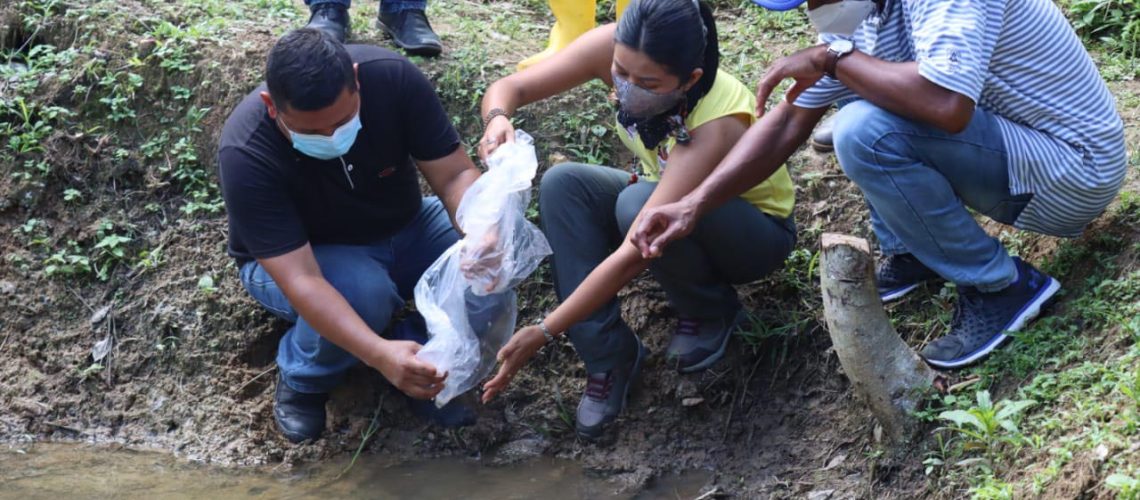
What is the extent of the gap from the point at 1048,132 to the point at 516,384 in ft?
6.18

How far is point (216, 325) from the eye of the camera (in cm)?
418

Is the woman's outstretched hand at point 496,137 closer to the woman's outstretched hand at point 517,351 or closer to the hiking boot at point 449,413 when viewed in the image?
the woman's outstretched hand at point 517,351

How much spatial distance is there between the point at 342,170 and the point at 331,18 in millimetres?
1292

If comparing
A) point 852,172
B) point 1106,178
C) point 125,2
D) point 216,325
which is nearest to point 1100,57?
point 1106,178

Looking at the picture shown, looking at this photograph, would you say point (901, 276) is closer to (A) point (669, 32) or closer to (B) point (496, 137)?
(A) point (669, 32)

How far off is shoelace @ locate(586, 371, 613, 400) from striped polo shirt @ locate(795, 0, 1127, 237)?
1.26 m

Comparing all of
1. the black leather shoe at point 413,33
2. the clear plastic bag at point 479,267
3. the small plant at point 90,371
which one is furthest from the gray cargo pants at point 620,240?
the small plant at point 90,371

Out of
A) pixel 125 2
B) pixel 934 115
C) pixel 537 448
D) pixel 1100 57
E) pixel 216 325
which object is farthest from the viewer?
pixel 125 2

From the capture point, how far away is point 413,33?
4652 millimetres

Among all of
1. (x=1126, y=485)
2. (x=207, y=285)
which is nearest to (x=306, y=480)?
(x=207, y=285)

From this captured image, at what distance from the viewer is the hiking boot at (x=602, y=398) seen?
3701mm

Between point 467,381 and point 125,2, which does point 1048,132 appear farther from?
point 125,2

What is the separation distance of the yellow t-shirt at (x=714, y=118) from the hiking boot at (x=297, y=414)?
4.40ft

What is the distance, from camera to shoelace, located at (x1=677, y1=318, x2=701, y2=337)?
375cm
